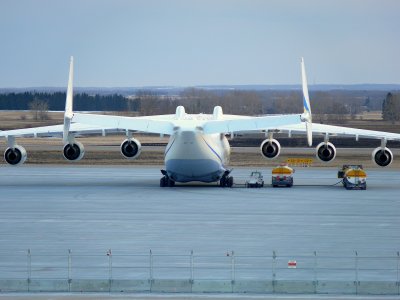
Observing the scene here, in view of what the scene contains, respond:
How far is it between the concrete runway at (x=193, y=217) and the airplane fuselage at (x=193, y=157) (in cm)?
83

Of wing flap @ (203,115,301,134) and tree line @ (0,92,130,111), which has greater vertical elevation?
tree line @ (0,92,130,111)

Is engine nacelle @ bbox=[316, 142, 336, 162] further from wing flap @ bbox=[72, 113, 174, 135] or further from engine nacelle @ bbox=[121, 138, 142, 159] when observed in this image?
engine nacelle @ bbox=[121, 138, 142, 159]

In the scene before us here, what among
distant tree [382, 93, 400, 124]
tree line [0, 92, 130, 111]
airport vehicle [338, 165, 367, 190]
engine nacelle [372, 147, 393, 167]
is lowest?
airport vehicle [338, 165, 367, 190]

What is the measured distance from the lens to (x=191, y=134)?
170 feet

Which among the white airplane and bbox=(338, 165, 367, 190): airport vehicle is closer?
the white airplane

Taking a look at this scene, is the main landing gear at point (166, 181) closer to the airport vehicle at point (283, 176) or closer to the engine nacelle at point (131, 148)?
the engine nacelle at point (131, 148)

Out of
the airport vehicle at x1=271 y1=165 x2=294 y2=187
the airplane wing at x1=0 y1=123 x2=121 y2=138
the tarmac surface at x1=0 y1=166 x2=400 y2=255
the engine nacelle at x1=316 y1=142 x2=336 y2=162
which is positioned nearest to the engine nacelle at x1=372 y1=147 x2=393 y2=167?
the tarmac surface at x1=0 y1=166 x2=400 y2=255

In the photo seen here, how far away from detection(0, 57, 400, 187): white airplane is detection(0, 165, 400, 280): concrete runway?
116cm

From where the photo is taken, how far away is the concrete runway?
34531 millimetres

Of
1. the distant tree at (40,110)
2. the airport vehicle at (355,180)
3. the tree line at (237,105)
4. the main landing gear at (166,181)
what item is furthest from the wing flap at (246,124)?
the distant tree at (40,110)

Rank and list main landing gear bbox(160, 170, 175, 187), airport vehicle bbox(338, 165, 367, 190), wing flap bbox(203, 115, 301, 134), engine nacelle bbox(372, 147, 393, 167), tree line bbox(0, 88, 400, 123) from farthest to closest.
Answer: tree line bbox(0, 88, 400, 123), engine nacelle bbox(372, 147, 393, 167), main landing gear bbox(160, 170, 175, 187), airport vehicle bbox(338, 165, 367, 190), wing flap bbox(203, 115, 301, 134)

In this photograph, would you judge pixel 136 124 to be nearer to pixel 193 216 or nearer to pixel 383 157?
pixel 193 216

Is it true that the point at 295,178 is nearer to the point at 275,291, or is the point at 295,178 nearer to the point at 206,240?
the point at 206,240

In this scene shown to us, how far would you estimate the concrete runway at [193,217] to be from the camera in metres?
34.5
